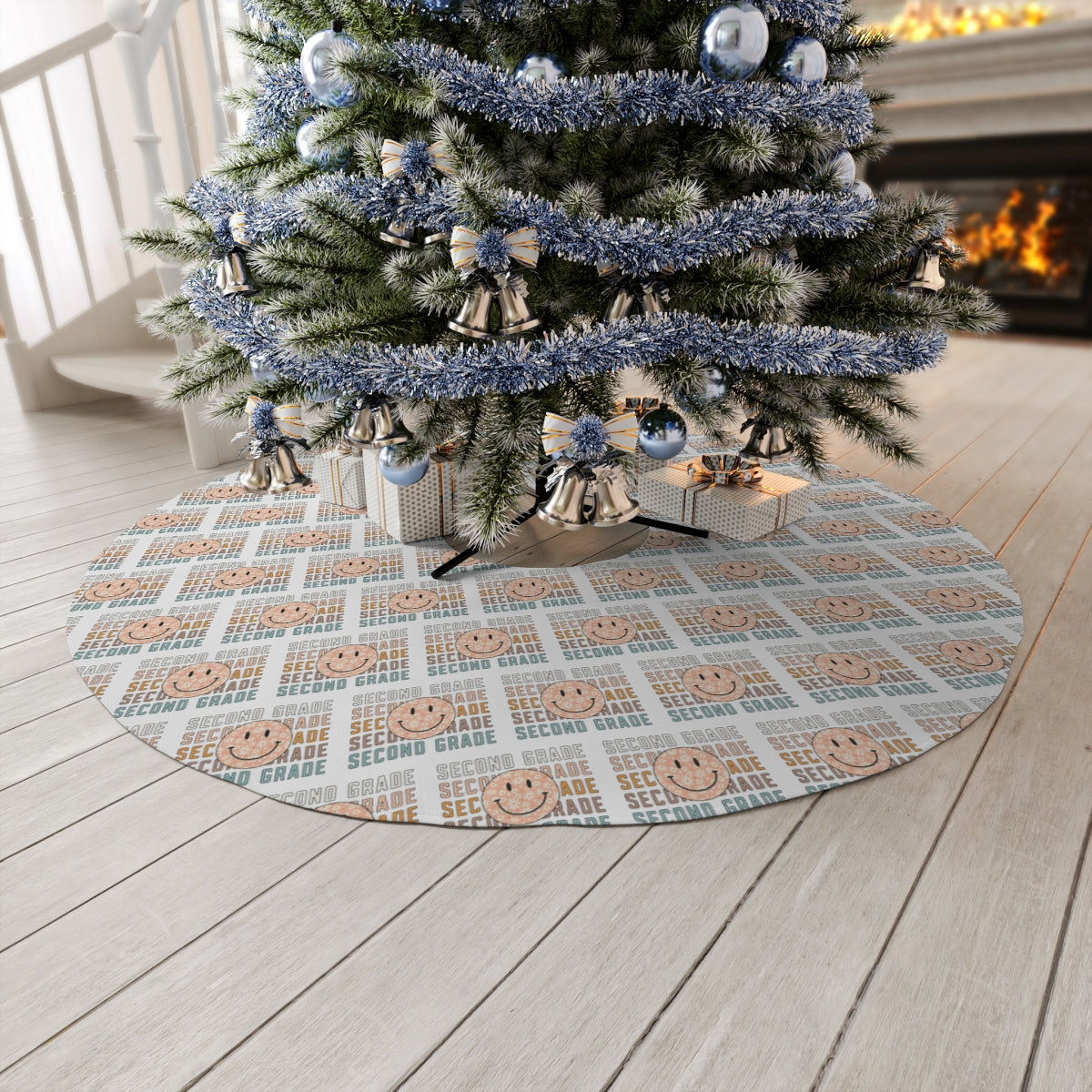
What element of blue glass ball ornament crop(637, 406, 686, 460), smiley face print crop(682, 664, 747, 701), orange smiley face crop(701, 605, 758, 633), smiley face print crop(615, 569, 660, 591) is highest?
blue glass ball ornament crop(637, 406, 686, 460)

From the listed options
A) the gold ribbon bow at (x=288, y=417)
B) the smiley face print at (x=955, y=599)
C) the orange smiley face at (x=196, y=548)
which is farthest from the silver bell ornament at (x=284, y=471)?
the smiley face print at (x=955, y=599)

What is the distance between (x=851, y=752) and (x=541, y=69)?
90 cm

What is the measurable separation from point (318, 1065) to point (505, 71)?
3.42 ft

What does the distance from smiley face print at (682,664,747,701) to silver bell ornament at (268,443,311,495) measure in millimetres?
667

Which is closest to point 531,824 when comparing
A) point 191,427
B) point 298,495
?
point 298,495

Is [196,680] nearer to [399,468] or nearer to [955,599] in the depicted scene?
[399,468]

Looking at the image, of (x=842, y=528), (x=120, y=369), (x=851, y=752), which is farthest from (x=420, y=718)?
(x=120, y=369)

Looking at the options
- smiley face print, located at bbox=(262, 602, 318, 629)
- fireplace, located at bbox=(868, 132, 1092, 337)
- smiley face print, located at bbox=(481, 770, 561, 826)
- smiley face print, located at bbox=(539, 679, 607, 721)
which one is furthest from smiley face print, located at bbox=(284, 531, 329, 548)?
fireplace, located at bbox=(868, 132, 1092, 337)

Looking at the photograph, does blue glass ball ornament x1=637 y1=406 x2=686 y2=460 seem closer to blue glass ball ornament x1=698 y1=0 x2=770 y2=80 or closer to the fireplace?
blue glass ball ornament x1=698 y1=0 x2=770 y2=80

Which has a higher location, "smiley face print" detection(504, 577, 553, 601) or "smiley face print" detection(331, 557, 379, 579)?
"smiley face print" detection(331, 557, 379, 579)

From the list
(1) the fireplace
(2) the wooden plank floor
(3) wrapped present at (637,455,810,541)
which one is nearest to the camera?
(2) the wooden plank floor

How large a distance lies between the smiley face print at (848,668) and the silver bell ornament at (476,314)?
67 centimetres

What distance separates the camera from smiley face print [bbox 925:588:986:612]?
130cm

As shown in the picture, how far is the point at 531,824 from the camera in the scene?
85 centimetres
